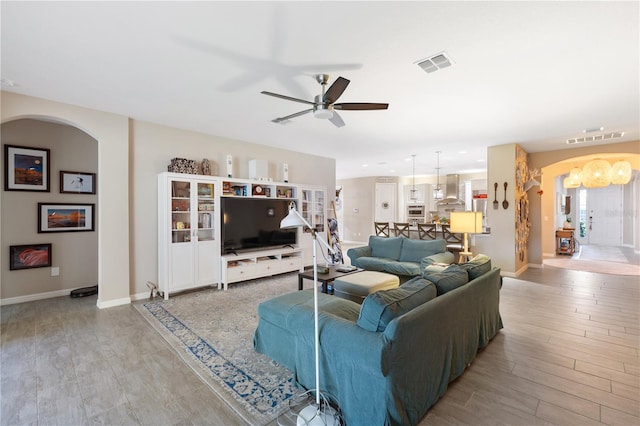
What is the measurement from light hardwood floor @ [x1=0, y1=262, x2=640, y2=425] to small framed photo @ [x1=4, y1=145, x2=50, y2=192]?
1.76 metres

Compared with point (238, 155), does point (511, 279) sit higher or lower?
lower

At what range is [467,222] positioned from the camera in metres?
4.28

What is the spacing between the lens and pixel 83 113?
3812mm

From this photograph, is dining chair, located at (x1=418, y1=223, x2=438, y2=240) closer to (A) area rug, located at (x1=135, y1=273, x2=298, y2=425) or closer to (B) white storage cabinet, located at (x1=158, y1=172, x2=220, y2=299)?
(A) area rug, located at (x1=135, y1=273, x2=298, y2=425)

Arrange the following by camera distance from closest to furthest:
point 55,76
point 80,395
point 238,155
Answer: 1. point 80,395
2. point 55,76
3. point 238,155

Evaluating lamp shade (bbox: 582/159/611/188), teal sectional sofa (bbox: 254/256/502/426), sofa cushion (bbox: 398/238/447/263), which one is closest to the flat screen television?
sofa cushion (bbox: 398/238/447/263)

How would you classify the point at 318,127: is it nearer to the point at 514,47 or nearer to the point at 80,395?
the point at 514,47

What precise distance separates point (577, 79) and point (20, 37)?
517 cm

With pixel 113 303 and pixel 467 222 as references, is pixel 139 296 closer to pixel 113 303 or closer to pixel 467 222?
pixel 113 303

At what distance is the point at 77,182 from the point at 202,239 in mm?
2206

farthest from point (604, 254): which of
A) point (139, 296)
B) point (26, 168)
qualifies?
point (26, 168)

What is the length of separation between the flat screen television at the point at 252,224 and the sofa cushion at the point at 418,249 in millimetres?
2354

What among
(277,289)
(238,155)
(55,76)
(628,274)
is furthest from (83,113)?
(628,274)

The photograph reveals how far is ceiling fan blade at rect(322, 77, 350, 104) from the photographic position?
2406 millimetres
